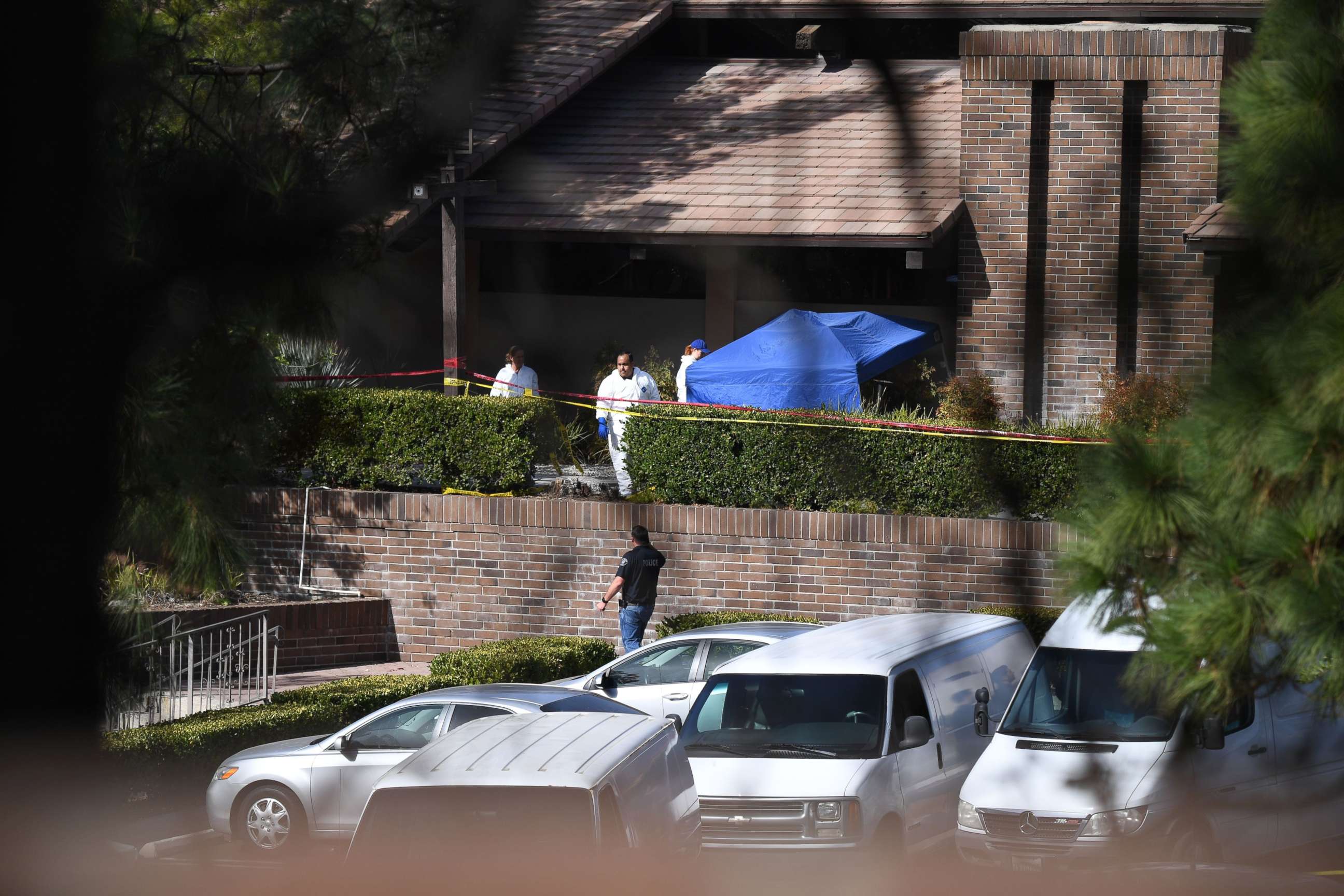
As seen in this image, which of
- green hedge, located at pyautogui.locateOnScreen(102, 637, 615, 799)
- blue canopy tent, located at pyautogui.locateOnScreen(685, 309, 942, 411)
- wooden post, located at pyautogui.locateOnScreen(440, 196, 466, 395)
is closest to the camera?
green hedge, located at pyautogui.locateOnScreen(102, 637, 615, 799)

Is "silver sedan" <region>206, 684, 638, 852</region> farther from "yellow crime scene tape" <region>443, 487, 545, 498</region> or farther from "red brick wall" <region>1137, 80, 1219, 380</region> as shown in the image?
"red brick wall" <region>1137, 80, 1219, 380</region>

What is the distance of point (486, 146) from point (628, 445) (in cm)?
809

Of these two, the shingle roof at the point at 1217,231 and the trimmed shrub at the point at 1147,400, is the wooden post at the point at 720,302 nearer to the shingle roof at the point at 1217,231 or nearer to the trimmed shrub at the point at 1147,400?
the trimmed shrub at the point at 1147,400

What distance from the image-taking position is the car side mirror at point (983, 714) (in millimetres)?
8023

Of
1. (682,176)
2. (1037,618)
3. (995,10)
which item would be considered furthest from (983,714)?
(682,176)

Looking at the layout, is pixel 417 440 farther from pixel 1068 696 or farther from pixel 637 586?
pixel 1068 696

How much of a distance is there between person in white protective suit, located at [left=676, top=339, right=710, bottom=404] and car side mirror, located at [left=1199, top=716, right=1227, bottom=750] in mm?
10301

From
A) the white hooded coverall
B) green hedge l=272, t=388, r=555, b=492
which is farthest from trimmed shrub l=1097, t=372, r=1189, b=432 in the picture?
green hedge l=272, t=388, r=555, b=492

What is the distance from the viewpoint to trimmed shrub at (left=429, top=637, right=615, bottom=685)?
11.5 metres

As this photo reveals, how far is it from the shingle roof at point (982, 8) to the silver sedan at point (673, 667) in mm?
6475

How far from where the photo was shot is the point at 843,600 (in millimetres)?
12859

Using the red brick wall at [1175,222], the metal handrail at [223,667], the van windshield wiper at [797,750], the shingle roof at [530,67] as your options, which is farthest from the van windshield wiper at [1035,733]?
the metal handrail at [223,667]

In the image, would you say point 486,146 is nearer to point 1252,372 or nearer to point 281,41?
point 281,41

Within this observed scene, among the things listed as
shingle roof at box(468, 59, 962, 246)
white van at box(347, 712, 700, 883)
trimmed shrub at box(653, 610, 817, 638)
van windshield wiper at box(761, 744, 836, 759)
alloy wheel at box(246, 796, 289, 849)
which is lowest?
alloy wheel at box(246, 796, 289, 849)
